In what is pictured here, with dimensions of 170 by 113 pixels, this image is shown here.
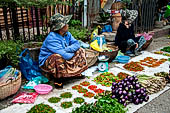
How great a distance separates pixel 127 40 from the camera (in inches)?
252

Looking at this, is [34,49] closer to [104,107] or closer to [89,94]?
[89,94]

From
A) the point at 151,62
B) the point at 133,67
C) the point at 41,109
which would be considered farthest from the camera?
the point at 151,62

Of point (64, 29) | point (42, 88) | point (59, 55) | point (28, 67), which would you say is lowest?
point (42, 88)

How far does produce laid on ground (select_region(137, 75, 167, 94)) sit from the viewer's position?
4.12 m

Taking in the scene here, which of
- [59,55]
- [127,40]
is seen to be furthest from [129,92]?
[127,40]

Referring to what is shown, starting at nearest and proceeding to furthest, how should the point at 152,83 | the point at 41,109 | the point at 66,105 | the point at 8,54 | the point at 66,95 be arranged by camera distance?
the point at 41,109 → the point at 66,105 → the point at 66,95 → the point at 8,54 → the point at 152,83

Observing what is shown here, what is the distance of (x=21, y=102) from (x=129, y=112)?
6.74ft

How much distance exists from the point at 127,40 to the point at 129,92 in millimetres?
3041

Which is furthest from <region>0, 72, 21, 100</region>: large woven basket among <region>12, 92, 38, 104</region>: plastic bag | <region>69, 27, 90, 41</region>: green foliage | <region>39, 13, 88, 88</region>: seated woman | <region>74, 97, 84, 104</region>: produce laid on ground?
<region>69, 27, 90, 41</region>: green foliage

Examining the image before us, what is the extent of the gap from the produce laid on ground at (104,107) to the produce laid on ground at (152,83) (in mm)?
933

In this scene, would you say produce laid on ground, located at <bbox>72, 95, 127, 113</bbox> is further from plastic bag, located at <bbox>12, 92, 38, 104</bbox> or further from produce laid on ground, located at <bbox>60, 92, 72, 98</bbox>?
plastic bag, located at <bbox>12, 92, 38, 104</bbox>

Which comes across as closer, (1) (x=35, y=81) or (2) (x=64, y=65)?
(2) (x=64, y=65)

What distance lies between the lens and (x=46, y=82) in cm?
459

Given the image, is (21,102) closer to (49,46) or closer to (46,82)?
(46,82)
